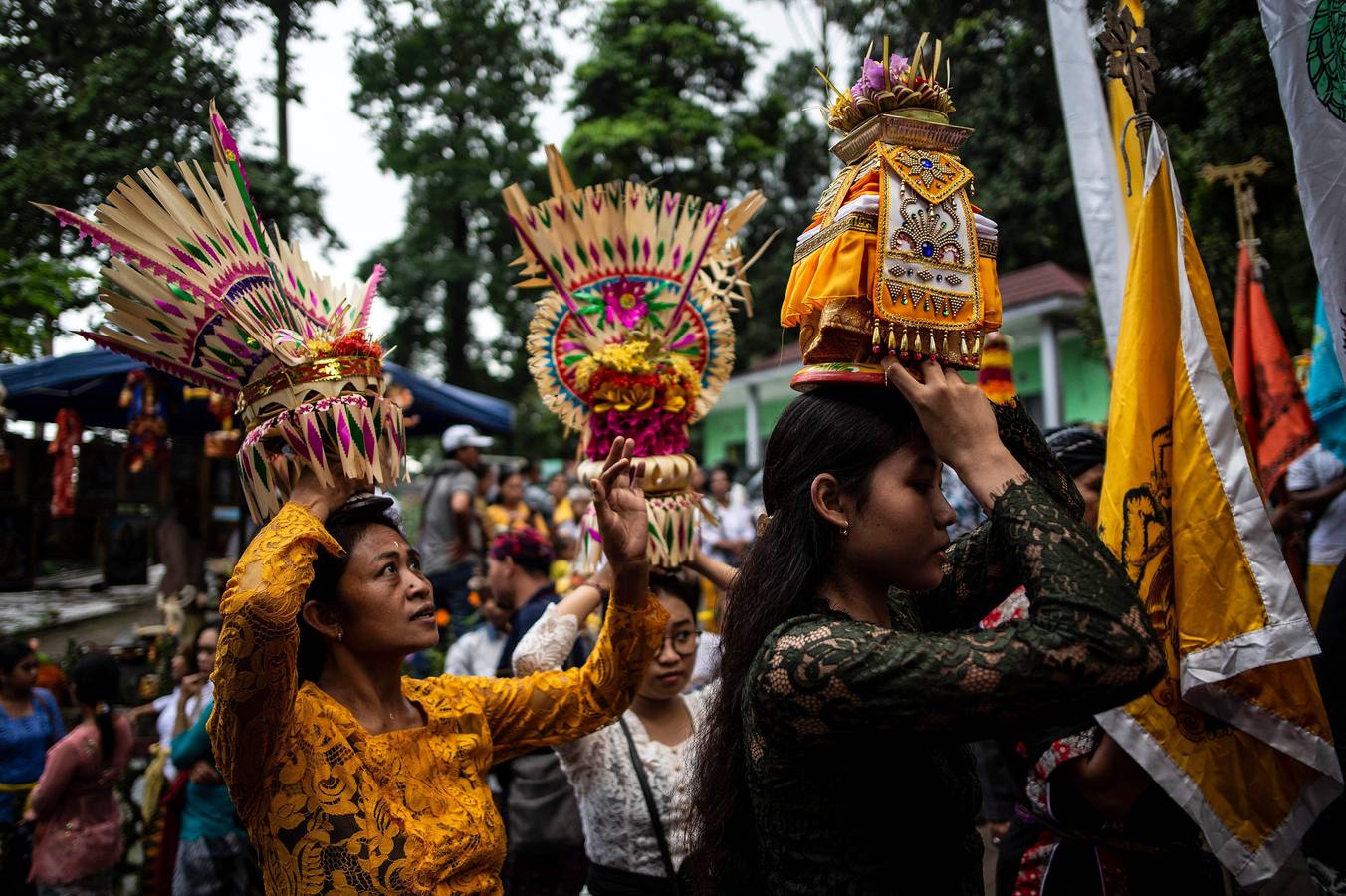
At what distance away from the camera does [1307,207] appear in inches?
88.4

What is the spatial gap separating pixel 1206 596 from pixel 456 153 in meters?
20.9

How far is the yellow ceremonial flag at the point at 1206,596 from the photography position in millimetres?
2123

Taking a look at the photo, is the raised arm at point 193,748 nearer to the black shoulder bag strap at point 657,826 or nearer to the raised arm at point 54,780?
the raised arm at point 54,780

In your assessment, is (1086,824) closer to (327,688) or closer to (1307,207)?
(1307,207)

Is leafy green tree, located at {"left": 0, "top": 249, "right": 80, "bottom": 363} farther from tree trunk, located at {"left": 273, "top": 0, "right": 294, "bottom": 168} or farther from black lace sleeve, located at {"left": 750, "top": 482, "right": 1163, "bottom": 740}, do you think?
black lace sleeve, located at {"left": 750, "top": 482, "right": 1163, "bottom": 740}

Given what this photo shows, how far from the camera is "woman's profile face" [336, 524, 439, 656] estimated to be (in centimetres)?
232

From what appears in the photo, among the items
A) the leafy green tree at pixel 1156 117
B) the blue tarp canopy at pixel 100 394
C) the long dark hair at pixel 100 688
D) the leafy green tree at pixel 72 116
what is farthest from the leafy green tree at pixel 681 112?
the long dark hair at pixel 100 688

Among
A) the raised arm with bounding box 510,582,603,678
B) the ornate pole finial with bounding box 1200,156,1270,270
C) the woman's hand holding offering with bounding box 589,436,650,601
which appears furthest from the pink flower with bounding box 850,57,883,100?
the ornate pole finial with bounding box 1200,156,1270,270

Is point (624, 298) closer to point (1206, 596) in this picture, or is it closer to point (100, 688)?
point (1206, 596)

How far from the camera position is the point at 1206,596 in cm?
219

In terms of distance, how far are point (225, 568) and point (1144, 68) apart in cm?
764

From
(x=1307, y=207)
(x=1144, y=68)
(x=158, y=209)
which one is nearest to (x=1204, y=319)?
(x=1307, y=207)

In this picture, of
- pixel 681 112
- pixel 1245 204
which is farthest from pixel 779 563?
pixel 681 112

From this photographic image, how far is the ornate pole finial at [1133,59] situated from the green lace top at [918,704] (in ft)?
4.60
